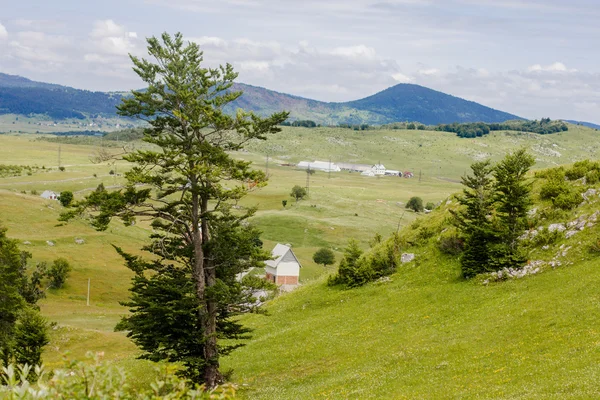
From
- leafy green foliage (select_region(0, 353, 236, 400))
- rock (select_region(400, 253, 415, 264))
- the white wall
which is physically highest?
leafy green foliage (select_region(0, 353, 236, 400))

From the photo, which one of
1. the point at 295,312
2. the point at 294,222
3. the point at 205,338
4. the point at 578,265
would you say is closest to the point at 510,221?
the point at 578,265

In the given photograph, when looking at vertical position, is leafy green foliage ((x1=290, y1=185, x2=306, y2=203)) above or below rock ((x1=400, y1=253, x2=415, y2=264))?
below

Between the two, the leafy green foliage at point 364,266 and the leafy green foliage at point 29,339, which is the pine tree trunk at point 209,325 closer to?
the leafy green foliage at point 29,339

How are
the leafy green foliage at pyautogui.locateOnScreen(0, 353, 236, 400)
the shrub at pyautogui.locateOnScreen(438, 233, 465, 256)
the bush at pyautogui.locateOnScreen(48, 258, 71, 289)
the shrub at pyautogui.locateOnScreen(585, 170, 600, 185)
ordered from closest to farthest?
the leafy green foliage at pyautogui.locateOnScreen(0, 353, 236, 400) < the shrub at pyautogui.locateOnScreen(585, 170, 600, 185) < the shrub at pyautogui.locateOnScreen(438, 233, 465, 256) < the bush at pyautogui.locateOnScreen(48, 258, 71, 289)

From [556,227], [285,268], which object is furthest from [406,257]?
[285,268]

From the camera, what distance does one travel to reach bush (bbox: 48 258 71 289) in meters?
91.1

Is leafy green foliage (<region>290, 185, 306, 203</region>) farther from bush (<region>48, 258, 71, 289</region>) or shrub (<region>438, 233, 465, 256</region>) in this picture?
shrub (<region>438, 233, 465, 256</region>)

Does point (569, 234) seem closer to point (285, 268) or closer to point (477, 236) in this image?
point (477, 236)

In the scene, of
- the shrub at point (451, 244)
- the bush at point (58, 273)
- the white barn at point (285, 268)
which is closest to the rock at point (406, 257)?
the shrub at point (451, 244)

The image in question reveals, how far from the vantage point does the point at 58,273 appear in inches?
3588

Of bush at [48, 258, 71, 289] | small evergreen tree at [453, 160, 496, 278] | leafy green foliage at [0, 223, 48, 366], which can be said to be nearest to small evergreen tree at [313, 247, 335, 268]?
bush at [48, 258, 71, 289]

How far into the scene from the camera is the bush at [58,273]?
9106 centimetres

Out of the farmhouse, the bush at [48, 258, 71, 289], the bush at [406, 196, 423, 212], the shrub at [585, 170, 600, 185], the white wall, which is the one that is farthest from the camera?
the bush at [406, 196, 423, 212]

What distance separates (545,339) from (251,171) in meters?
16.9
